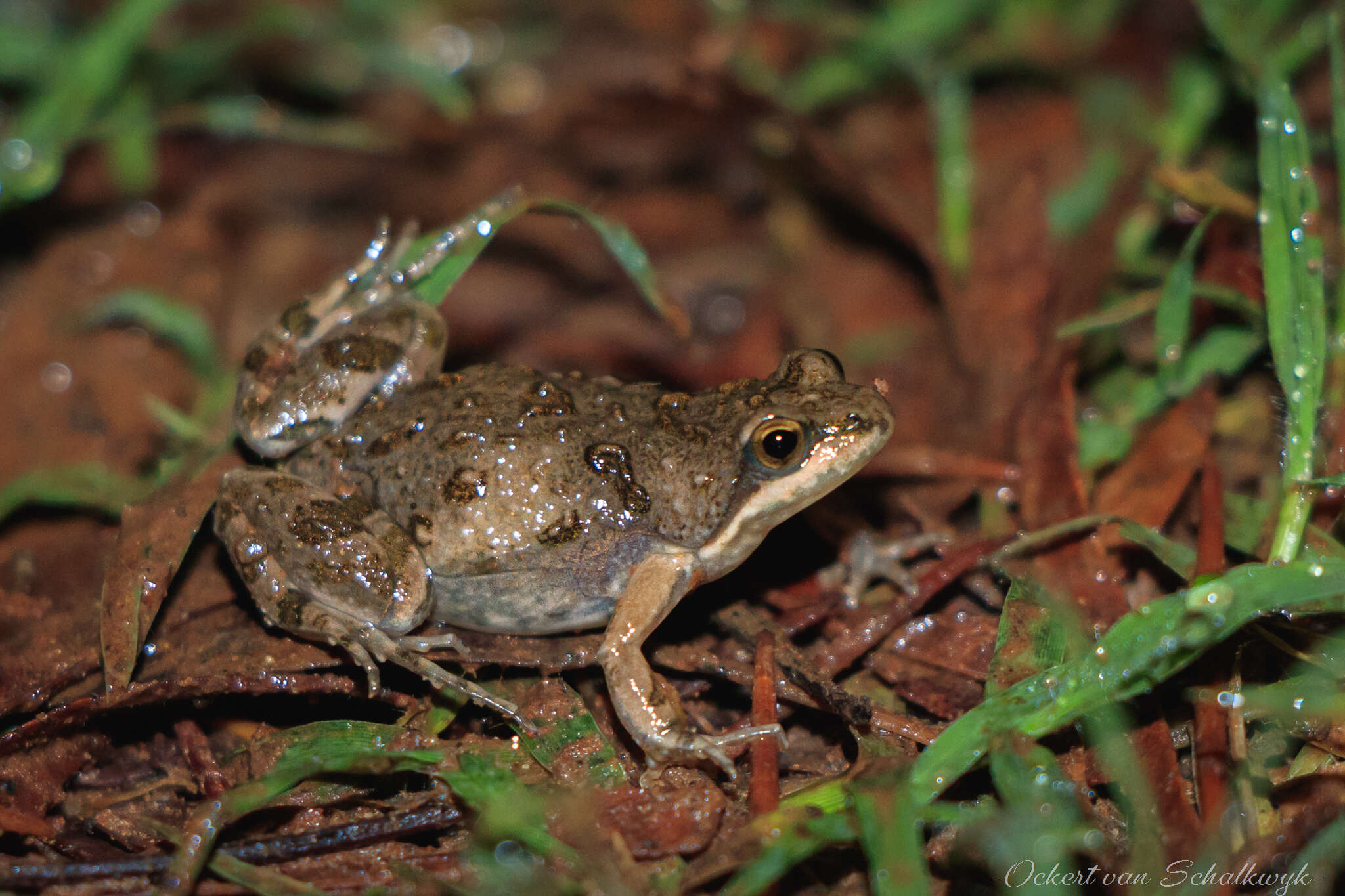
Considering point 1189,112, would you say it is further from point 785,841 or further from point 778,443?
point 785,841

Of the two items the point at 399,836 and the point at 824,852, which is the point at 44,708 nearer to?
the point at 399,836

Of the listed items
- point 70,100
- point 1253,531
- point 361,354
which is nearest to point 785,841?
point 1253,531

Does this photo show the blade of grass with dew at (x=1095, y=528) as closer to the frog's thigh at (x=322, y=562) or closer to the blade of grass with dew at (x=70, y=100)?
the frog's thigh at (x=322, y=562)

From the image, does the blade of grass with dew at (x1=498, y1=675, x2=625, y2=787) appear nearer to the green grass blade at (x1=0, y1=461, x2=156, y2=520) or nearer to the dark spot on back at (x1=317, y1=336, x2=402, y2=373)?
the dark spot on back at (x1=317, y1=336, x2=402, y2=373)

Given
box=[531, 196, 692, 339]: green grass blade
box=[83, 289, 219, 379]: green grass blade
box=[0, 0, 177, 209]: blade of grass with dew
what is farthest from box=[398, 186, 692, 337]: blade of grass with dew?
box=[0, 0, 177, 209]: blade of grass with dew

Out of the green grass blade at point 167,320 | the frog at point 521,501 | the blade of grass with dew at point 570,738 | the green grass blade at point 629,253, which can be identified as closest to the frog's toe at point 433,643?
the frog at point 521,501
